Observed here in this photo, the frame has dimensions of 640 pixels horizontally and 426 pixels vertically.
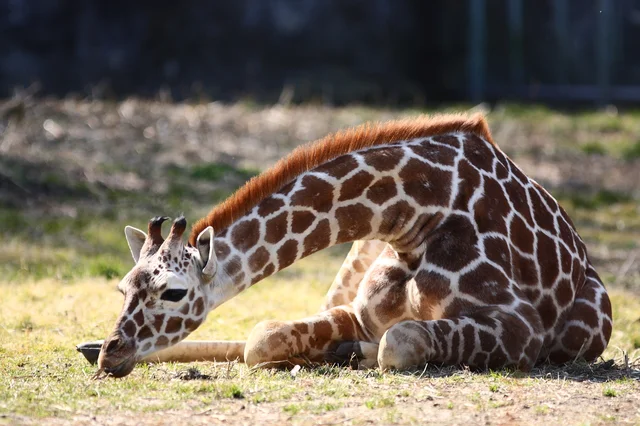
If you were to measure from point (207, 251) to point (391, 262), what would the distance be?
1.32 m

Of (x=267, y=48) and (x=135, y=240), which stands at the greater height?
(x=267, y=48)

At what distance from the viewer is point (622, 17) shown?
62.0 ft

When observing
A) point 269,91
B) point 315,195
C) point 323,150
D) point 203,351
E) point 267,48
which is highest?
point 267,48

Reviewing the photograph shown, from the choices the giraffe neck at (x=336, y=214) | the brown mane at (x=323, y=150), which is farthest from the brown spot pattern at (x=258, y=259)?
the brown mane at (x=323, y=150)

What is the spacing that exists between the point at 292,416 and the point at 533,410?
1183mm

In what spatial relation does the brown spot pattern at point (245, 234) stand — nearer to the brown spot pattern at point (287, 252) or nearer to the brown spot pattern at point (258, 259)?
the brown spot pattern at point (258, 259)

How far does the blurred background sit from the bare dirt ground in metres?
0.04

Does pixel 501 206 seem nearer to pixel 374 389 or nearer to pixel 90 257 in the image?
pixel 374 389

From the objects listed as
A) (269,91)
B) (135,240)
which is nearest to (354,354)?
(135,240)

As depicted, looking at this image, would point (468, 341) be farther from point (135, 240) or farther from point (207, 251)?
point (135, 240)

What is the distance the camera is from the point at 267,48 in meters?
20.1

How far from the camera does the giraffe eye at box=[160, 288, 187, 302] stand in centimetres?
589

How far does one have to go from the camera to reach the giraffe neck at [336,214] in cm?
622

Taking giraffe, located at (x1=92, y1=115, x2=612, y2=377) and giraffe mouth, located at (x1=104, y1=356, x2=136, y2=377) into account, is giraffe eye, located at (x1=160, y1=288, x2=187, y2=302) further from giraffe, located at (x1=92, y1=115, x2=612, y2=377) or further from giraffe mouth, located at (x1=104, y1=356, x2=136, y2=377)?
giraffe mouth, located at (x1=104, y1=356, x2=136, y2=377)
